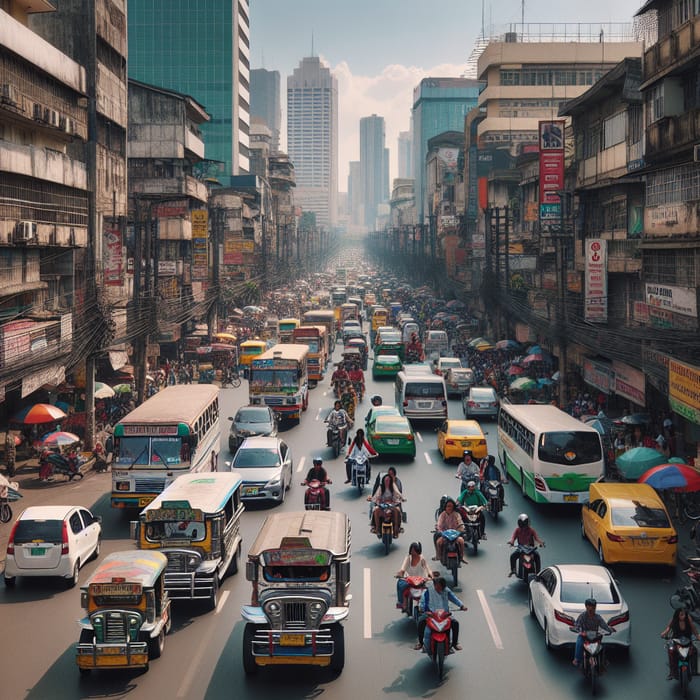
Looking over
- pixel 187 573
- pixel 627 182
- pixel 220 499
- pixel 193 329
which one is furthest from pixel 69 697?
pixel 193 329

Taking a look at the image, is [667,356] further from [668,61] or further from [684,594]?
[684,594]

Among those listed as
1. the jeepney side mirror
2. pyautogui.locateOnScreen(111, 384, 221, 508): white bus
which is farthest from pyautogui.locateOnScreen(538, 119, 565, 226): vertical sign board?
the jeepney side mirror

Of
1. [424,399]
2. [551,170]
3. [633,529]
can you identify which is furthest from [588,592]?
[551,170]

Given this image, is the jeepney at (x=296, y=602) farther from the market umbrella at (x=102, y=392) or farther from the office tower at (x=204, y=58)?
the office tower at (x=204, y=58)

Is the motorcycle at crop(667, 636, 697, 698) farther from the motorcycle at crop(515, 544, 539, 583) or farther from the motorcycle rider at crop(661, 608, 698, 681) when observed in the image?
the motorcycle at crop(515, 544, 539, 583)

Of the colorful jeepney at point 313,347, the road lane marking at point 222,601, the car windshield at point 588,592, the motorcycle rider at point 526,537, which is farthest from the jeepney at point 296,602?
the colorful jeepney at point 313,347
